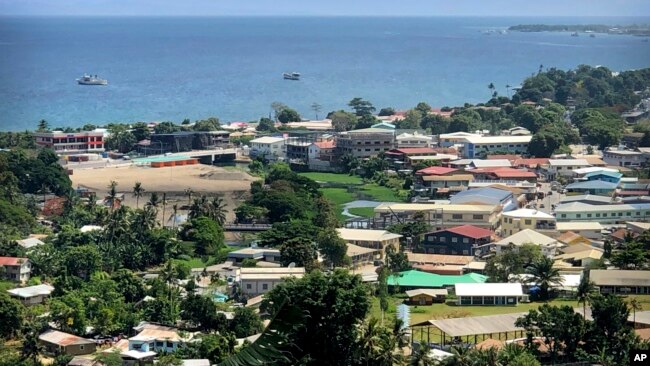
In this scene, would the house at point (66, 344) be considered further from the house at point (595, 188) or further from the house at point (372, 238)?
the house at point (595, 188)

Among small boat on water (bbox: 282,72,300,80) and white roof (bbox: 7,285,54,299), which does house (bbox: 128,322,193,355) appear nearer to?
white roof (bbox: 7,285,54,299)

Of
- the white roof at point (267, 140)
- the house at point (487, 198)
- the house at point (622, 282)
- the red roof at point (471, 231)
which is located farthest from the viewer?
the white roof at point (267, 140)

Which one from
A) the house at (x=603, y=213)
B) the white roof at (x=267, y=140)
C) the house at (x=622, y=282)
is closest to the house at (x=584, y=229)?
the house at (x=603, y=213)

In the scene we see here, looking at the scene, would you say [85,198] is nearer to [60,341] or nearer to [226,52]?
[60,341]

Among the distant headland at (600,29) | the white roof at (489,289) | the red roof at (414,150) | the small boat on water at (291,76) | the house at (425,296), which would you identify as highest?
the distant headland at (600,29)

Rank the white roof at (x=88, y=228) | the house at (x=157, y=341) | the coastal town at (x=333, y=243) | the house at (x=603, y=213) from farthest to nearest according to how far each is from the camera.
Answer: the house at (x=603, y=213), the white roof at (x=88, y=228), the house at (x=157, y=341), the coastal town at (x=333, y=243)
